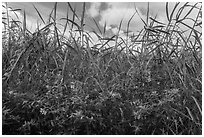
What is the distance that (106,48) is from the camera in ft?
8.81

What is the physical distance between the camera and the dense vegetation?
Result: 2014mm

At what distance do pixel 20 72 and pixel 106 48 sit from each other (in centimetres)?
77

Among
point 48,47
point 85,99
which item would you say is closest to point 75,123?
point 85,99

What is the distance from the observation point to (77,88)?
2.09 meters

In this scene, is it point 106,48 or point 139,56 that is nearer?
point 139,56

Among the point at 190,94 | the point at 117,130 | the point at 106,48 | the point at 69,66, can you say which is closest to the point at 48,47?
the point at 69,66

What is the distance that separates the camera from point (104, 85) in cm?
212

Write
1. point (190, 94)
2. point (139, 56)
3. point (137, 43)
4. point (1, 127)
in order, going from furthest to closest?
point (137, 43) < point (139, 56) < point (190, 94) < point (1, 127)

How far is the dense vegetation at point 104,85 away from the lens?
2.01 m

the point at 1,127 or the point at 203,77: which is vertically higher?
the point at 203,77

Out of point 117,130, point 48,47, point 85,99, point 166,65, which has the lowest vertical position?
point 117,130

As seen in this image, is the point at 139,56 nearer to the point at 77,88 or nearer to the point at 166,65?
the point at 166,65

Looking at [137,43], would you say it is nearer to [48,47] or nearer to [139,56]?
[139,56]

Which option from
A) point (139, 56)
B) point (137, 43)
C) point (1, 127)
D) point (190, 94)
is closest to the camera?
point (1, 127)
